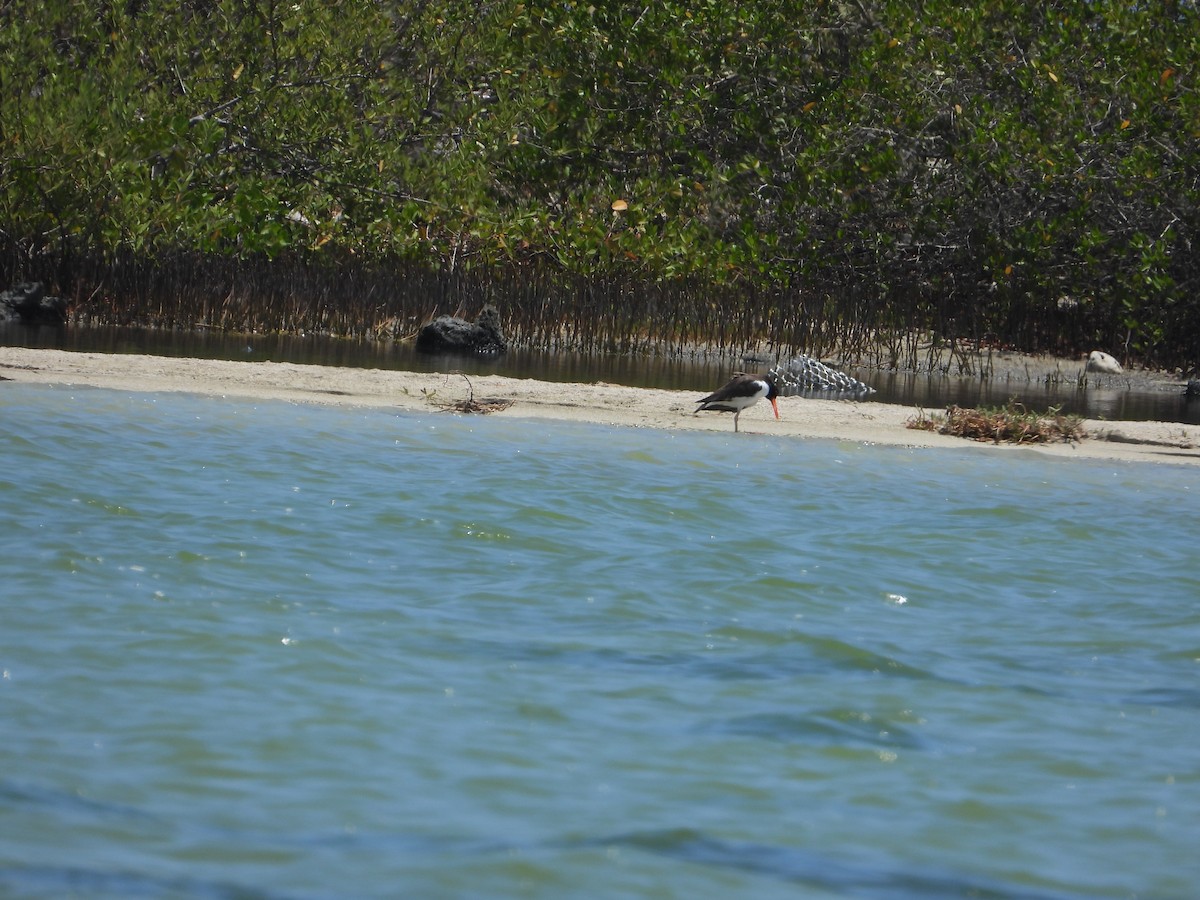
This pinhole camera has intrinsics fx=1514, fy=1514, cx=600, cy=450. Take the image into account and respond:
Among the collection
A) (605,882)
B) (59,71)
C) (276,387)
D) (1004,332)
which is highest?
(59,71)

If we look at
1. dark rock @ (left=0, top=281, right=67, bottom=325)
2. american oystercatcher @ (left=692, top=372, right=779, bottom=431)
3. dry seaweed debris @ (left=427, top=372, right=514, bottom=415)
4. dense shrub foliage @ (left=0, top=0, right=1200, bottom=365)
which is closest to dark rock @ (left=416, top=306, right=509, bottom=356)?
dense shrub foliage @ (left=0, top=0, right=1200, bottom=365)

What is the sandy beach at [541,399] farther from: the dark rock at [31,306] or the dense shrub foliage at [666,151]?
the dense shrub foliage at [666,151]

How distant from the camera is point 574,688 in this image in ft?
14.9

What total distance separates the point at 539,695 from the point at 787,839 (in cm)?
114

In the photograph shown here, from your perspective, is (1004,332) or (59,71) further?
(1004,332)

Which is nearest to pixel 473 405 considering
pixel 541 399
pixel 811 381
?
pixel 541 399

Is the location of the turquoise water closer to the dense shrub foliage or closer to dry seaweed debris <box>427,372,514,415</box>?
dry seaweed debris <box>427,372,514,415</box>

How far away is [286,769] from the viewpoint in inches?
147

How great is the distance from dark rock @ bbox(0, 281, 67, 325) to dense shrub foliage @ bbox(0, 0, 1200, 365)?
82cm

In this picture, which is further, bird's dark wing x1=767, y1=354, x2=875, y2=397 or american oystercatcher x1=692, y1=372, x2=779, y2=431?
bird's dark wing x1=767, y1=354, x2=875, y2=397

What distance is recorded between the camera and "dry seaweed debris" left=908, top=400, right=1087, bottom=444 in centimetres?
1127

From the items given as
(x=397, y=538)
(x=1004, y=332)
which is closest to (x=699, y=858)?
(x=397, y=538)

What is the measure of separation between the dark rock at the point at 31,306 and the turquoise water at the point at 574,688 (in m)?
11.5

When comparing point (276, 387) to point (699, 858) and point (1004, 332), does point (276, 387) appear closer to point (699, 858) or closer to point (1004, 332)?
point (699, 858)
